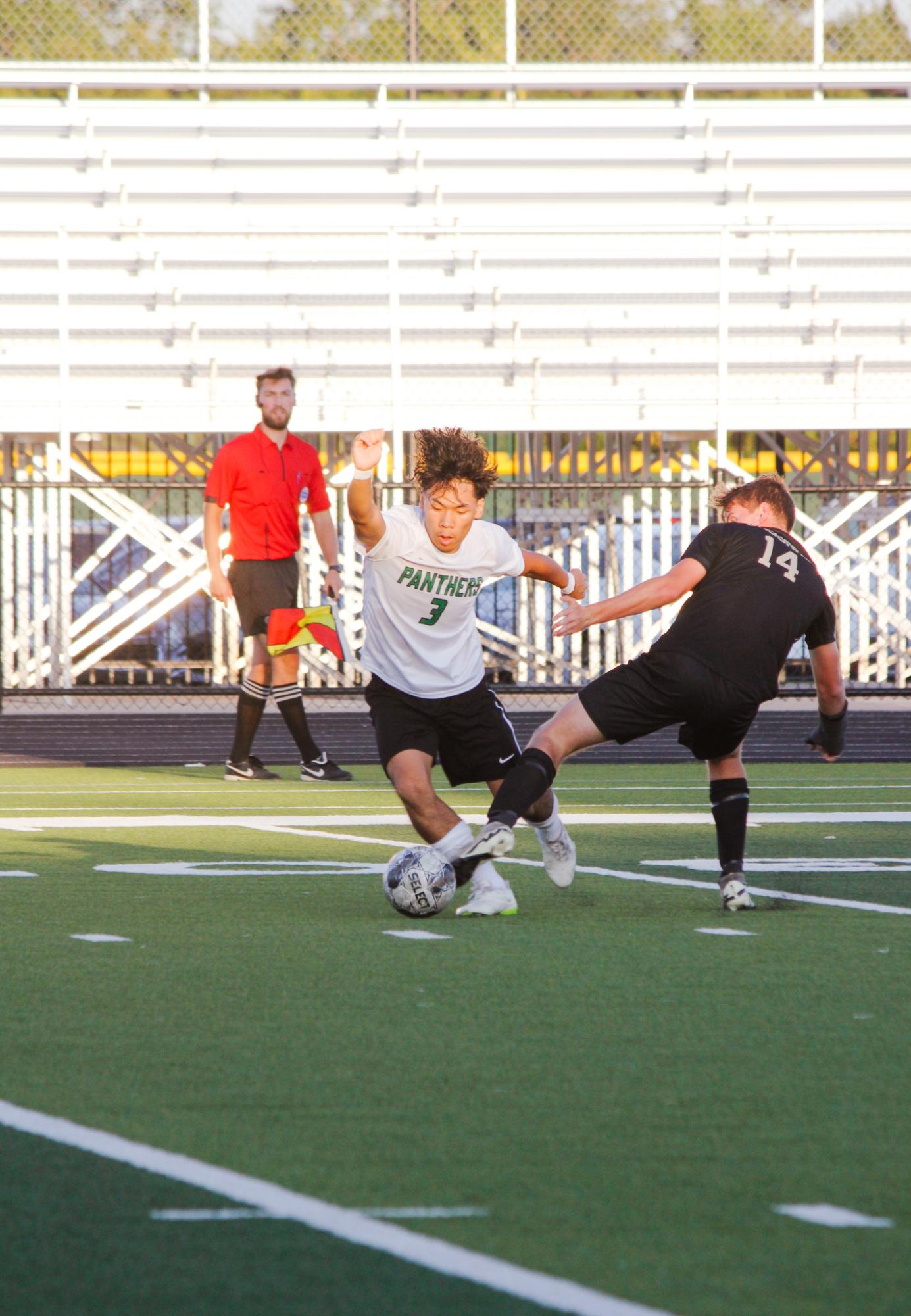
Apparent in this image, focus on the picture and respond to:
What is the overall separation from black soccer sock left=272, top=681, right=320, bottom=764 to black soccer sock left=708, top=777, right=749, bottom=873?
4.66 metres

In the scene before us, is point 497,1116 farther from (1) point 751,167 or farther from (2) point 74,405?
(1) point 751,167

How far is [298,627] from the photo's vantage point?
10.5 meters

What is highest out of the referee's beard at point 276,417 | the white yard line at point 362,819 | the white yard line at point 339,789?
the referee's beard at point 276,417

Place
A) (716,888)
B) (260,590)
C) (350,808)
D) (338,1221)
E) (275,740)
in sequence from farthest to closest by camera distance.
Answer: (275,740) → (260,590) → (350,808) → (716,888) → (338,1221)

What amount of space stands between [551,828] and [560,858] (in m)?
0.15

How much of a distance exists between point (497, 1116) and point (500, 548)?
307cm

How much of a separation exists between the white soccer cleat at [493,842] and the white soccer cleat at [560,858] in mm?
715

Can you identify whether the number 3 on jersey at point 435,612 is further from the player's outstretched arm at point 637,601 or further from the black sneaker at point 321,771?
the black sneaker at point 321,771

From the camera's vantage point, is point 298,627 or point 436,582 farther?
point 298,627

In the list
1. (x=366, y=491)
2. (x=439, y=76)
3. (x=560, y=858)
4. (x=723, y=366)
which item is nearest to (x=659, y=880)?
(x=560, y=858)

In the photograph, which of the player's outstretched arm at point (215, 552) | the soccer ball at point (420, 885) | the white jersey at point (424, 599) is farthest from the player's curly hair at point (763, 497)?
the player's outstretched arm at point (215, 552)

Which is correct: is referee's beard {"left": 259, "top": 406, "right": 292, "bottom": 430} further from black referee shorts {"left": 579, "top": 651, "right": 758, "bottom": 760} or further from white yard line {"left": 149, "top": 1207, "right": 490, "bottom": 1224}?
white yard line {"left": 149, "top": 1207, "right": 490, "bottom": 1224}

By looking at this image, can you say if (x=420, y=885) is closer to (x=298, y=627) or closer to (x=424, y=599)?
(x=424, y=599)

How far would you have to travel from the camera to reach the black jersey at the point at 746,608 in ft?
20.0
